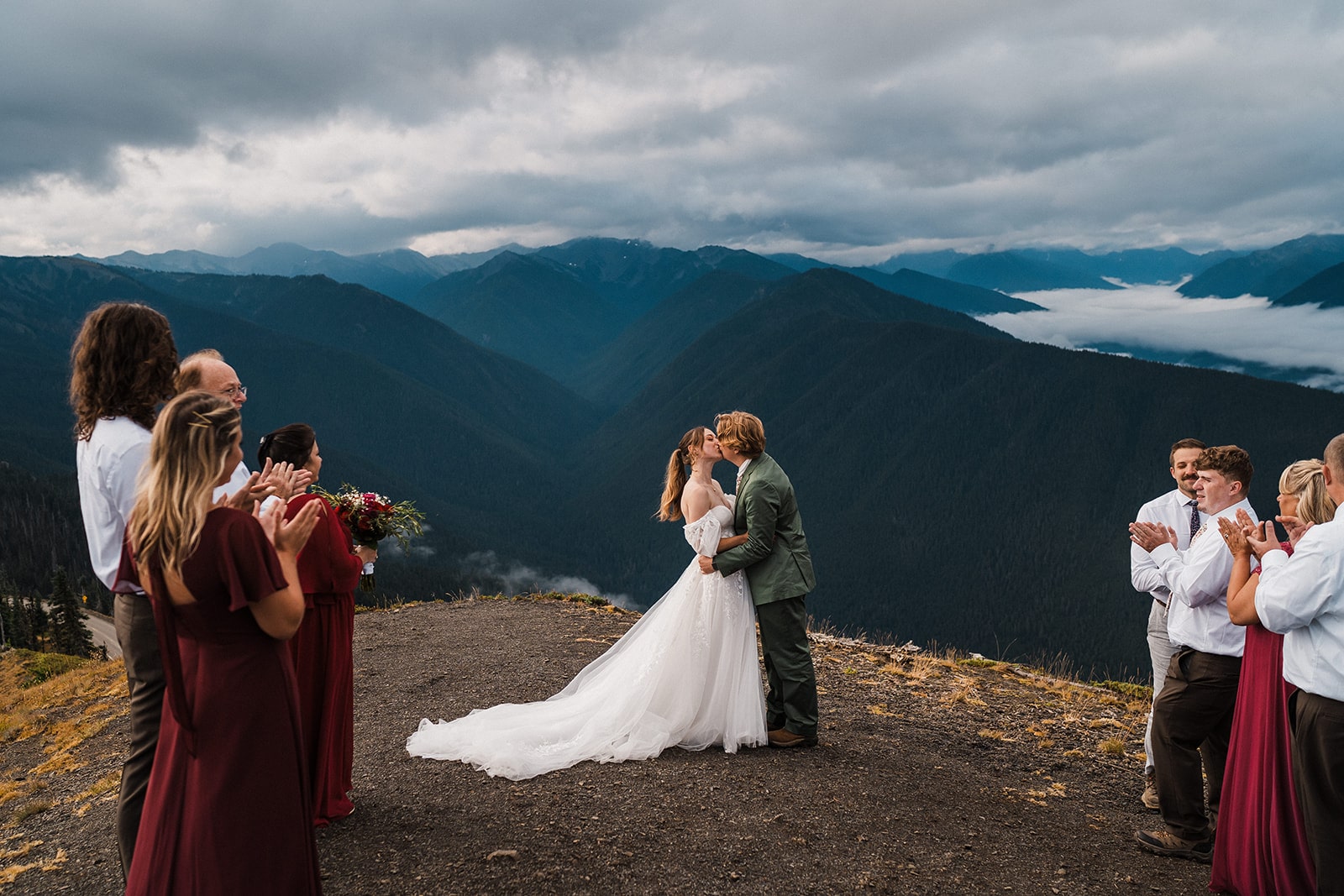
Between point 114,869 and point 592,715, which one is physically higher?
point 592,715

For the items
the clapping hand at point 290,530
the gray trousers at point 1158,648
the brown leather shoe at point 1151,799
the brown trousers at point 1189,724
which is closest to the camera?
the clapping hand at point 290,530

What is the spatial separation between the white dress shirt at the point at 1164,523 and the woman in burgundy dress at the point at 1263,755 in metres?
1.26

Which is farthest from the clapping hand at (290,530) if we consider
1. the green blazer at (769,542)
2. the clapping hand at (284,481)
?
the green blazer at (769,542)

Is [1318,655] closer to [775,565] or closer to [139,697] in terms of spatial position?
[775,565]

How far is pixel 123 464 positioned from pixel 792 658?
5.02 metres

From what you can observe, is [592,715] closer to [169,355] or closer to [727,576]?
[727,576]

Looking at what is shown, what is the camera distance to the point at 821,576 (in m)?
170

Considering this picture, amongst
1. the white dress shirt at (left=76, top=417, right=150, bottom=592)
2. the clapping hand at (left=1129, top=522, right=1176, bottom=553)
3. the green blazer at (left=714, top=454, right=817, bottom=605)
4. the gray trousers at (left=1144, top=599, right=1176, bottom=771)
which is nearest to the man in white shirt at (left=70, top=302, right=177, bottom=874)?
the white dress shirt at (left=76, top=417, right=150, bottom=592)

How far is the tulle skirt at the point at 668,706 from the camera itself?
21.9 feet

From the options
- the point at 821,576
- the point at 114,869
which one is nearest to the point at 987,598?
the point at 821,576

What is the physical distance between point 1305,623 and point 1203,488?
1670mm

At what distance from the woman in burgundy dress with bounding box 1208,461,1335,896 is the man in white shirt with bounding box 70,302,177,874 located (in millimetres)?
5923

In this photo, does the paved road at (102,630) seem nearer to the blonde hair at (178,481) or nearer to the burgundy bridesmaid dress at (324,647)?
the burgundy bridesmaid dress at (324,647)

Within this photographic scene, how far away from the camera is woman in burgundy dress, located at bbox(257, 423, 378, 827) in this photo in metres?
5.21
